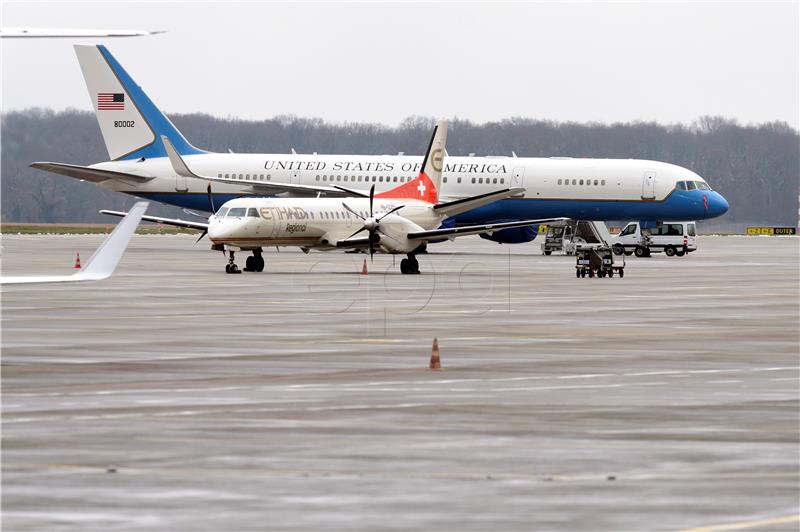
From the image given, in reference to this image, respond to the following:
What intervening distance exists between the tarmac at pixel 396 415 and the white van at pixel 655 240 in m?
45.4

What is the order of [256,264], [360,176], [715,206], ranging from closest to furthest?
1. [256,264]
2. [715,206]
3. [360,176]

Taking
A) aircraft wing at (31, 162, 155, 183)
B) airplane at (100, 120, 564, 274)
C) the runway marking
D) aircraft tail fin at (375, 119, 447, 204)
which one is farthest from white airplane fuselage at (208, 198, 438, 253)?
the runway marking

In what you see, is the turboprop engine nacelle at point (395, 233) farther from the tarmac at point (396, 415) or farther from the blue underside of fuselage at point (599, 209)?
the blue underside of fuselage at point (599, 209)

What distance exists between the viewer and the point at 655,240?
299ft

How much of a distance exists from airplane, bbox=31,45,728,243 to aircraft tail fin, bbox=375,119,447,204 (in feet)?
47.5

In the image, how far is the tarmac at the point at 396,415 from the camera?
13203 millimetres

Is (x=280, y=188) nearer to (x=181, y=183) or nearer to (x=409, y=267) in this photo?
(x=181, y=183)

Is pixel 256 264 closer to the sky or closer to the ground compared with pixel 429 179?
closer to the ground

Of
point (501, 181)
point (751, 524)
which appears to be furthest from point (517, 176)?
point (751, 524)

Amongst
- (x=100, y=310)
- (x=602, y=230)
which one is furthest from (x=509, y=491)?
(x=602, y=230)

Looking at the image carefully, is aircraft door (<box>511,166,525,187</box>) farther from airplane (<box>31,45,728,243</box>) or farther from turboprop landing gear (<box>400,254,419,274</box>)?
turboprop landing gear (<box>400,254,419,274</box>)

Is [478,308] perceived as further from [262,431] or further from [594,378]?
[262,431]

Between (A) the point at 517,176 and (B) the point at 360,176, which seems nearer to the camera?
(A) the point at 517,176

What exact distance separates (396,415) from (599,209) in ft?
216
